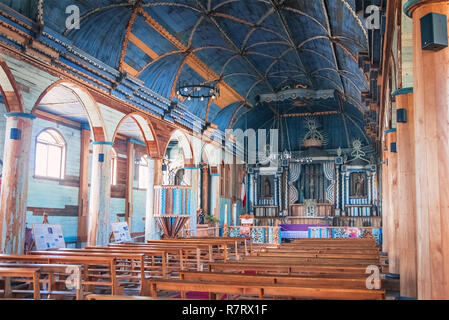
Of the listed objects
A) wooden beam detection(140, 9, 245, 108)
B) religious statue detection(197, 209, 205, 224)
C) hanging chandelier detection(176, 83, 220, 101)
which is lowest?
religious statue detection(197, 209, 205, 224)

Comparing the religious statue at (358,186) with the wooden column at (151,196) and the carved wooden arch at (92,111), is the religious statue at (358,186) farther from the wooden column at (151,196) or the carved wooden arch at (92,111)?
the carved wooden arch at (92,111)

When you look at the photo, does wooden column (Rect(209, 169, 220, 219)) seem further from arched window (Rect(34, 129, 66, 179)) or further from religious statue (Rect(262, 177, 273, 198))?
arched window (Rect(34, 129, 66, 179))

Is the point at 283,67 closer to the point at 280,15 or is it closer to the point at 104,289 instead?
the point at 280,15

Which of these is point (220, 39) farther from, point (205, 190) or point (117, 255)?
point (117, 255)

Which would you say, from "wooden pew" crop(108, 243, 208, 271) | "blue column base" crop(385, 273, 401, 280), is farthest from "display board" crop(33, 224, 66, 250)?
"blue column base" crop(385, 273, 401, 280)

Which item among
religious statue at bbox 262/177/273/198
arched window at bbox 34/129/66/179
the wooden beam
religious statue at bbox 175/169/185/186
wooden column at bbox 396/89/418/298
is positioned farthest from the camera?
religious statue at bbox 262/177/273/198

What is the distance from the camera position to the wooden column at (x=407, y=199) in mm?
5973

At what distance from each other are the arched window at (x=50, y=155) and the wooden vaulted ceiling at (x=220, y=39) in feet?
12.2

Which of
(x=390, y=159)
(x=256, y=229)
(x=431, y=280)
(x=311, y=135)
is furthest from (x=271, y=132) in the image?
(x=431, y=280)

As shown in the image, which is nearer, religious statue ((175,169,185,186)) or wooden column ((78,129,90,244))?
wooden column ((78,129,90,244))

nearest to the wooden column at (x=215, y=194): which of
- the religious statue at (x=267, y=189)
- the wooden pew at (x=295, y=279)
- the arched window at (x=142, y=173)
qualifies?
the arched window at (x=142, y=173)

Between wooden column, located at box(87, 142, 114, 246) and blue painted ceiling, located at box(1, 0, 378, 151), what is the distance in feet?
7.73

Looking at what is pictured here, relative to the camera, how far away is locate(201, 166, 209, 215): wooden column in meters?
19.5
